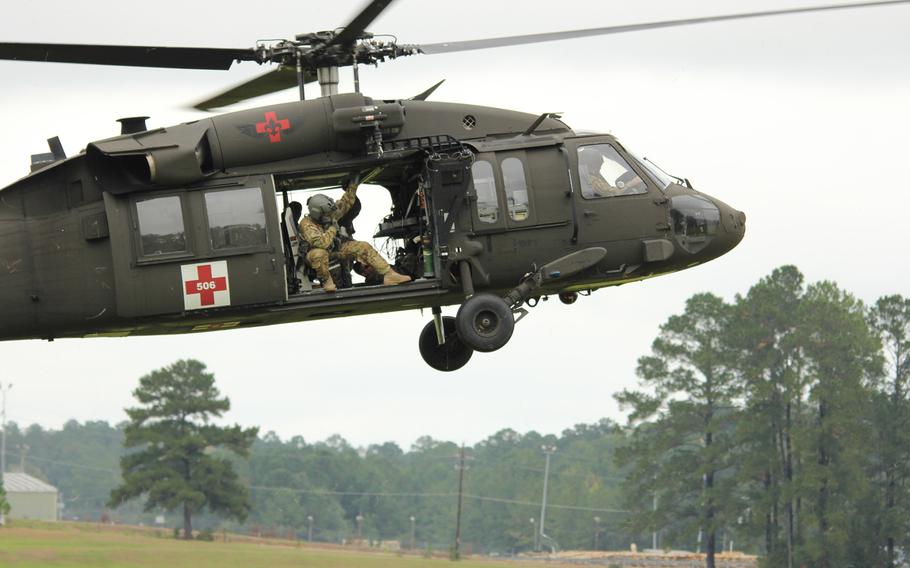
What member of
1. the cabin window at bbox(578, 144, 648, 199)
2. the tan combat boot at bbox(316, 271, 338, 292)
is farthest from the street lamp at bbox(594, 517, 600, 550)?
the tan combat boot at bbox(316, 271, 338, 292)

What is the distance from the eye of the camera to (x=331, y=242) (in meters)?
18.7

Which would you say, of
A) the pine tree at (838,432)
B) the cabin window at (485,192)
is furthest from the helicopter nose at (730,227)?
the pine tree at (838,432)

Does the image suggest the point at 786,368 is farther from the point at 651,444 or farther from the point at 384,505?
the point at 384,505

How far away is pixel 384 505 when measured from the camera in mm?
171125

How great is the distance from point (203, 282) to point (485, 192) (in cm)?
371

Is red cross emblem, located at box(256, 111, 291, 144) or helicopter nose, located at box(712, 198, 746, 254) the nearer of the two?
red cross emblem, located at box(256, 111, 291, 144)

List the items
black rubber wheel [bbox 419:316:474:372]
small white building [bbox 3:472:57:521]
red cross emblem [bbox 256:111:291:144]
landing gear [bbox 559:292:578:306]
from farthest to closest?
small white building [bbox 3:472:57:521] → black rubber wheel [bbox 419:316:474:372] → landing gear [bbox 559:292:578:306] → red cross emblem [bbox 256:111:291:144]

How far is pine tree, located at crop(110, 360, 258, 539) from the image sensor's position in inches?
3895

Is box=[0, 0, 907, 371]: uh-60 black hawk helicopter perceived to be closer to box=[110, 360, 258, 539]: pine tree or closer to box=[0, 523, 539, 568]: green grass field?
box=[0, 523, 539, 568]: green grass field

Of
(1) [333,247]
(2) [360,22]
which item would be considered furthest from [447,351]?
(2) [360,22]

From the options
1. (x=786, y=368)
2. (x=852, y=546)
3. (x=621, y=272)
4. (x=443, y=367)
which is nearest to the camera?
(x=621, y=272)

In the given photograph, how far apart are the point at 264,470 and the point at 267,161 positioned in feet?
523

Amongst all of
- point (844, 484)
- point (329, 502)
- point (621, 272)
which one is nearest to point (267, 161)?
point (621, 272)

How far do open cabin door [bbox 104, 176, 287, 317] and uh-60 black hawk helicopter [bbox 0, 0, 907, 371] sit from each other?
0.7 inches
